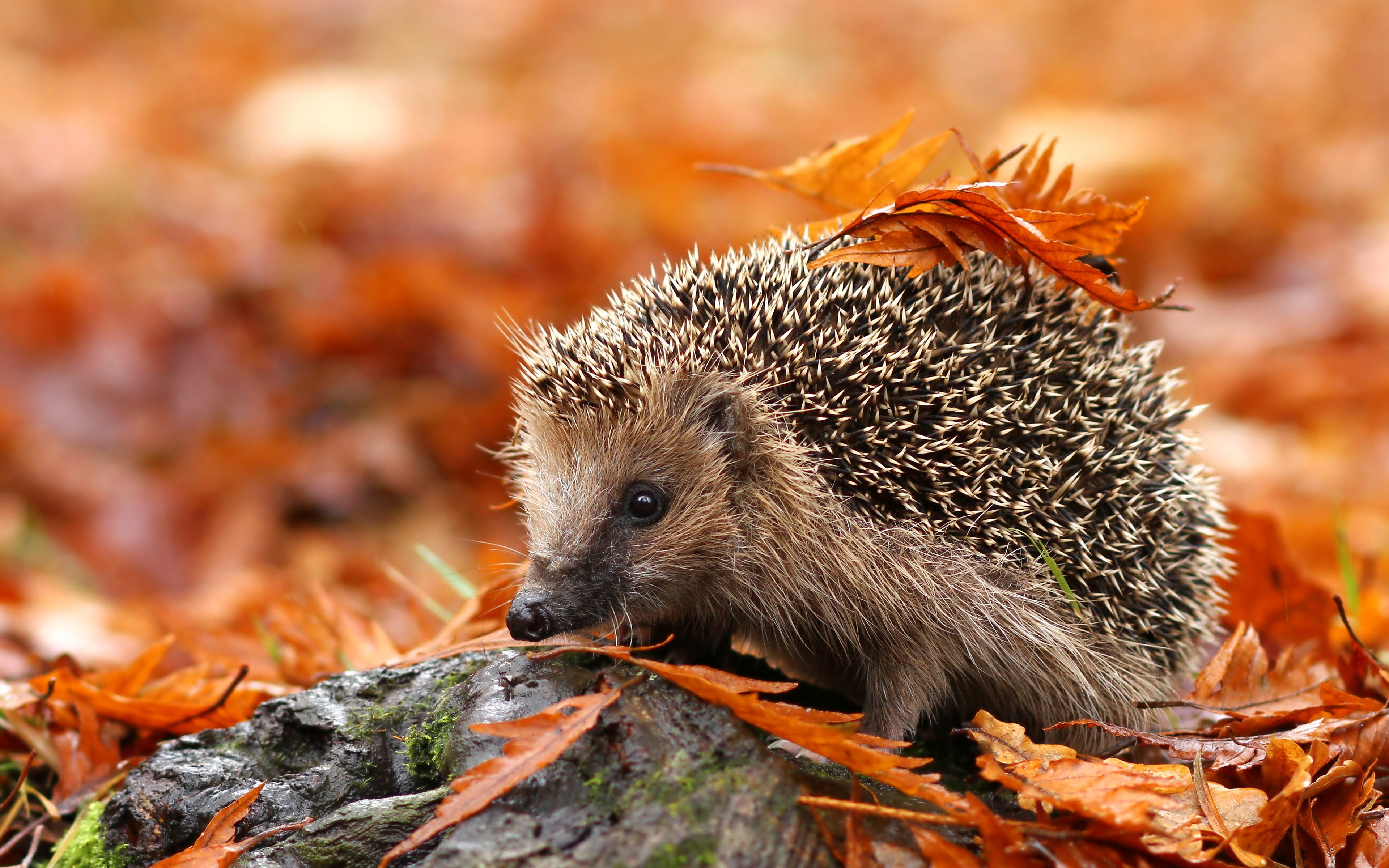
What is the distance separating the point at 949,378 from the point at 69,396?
10.2 meters

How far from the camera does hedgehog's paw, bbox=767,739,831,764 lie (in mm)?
4055

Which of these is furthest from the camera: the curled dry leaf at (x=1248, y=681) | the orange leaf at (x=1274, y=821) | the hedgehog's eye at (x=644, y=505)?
the hedgehog's eye at (x=644, y=505)

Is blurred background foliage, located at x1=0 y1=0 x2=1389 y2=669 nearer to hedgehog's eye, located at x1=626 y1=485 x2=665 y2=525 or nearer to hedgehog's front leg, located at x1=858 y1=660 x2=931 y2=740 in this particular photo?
hedgehog's eye, located at x1=626 y1=485 x2=665 y2=525

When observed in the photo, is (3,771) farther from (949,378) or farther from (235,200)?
(235,200)

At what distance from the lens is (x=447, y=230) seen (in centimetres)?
1503

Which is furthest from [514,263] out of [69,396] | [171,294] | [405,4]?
[405,4]

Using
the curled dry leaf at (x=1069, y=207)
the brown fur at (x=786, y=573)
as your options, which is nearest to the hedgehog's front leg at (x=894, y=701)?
the brown fur at (x=786, y=573)

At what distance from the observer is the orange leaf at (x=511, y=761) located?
3.50m

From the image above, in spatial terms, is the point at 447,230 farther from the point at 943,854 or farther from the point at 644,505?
the point at 943,854

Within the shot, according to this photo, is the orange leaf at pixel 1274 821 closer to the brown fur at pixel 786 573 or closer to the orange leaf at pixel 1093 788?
the orange leaf at pixel 1093 788

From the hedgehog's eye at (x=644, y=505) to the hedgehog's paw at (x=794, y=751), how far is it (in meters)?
1.23

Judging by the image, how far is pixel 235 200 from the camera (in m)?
16.4

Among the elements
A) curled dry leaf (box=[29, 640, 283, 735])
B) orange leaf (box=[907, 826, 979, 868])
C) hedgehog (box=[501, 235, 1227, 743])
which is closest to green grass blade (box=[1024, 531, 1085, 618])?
hedgehog (box=[501, 235, 1227, 743])

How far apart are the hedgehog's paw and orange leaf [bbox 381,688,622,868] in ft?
2.16
